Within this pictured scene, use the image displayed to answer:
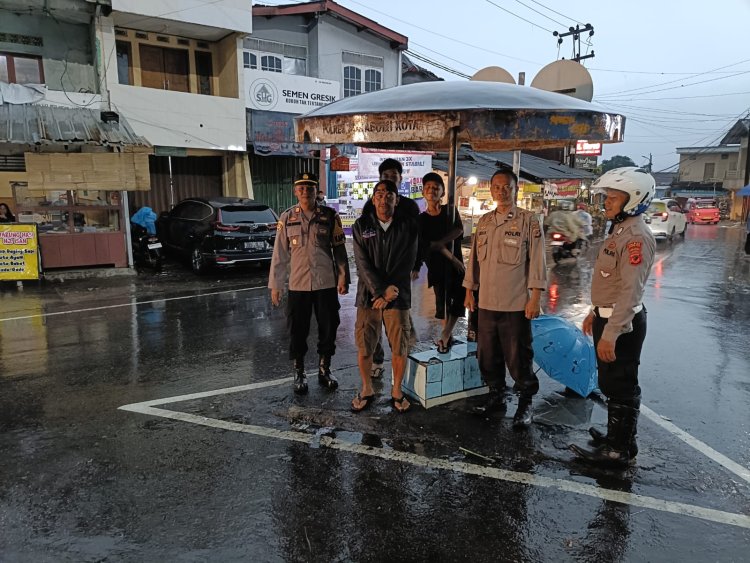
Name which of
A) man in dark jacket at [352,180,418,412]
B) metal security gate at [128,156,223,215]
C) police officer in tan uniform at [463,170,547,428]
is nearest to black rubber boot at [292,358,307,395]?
man in dark jacket at [352,180,418,412]

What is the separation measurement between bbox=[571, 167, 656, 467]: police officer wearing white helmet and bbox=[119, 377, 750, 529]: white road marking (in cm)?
38

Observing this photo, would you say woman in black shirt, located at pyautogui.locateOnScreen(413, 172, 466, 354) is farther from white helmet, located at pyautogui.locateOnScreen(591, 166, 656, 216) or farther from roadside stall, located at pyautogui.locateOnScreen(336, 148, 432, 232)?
roadside stall, located at pyautogui.locateOnScreen(336, 148, 432, 232)

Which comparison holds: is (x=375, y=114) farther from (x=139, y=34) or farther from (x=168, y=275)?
(x=139, y=34)

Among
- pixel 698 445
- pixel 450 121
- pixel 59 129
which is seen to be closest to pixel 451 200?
pixel 450 121

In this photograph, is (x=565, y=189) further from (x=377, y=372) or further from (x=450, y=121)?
(x=450, y=121)

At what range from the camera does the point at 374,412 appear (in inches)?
175

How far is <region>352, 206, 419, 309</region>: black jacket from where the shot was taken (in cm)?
426

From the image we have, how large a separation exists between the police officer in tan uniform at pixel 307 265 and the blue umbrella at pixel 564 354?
1.79 meters

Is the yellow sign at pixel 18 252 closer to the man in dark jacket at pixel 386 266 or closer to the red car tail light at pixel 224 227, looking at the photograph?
the red car tail light at pixel 224 227

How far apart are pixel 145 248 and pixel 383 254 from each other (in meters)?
10.0

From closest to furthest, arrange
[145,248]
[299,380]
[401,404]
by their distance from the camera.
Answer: [401,404], [299,380], [145,248]

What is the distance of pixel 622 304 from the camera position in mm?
3379

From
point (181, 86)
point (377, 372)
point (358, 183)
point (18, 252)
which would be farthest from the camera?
point (358, 183)

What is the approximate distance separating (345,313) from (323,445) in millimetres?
4581
